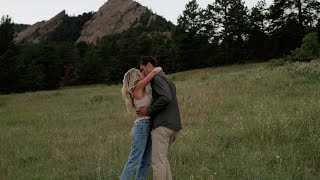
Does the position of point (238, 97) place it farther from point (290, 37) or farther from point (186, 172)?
point (290, 37)

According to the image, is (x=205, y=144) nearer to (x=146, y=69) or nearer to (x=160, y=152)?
(x=160, y=152)

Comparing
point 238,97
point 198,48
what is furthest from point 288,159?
point 198,48

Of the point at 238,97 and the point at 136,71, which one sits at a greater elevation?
the point at 136,71

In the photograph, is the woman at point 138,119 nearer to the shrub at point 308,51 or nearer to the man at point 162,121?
the man at point 162,121

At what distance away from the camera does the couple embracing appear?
6422mm

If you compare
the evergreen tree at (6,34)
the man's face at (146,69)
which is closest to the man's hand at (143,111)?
the man's face at (146,69)

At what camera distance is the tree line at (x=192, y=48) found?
54.3 meters

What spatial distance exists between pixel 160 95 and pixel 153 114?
358 millimetres

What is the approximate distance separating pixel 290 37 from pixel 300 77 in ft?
125

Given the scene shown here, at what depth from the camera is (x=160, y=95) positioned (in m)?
6.37

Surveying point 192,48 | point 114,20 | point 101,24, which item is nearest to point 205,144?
point 192,48

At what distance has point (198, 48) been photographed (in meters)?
68.6

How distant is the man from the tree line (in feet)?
103

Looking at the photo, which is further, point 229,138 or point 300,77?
point 300,77
